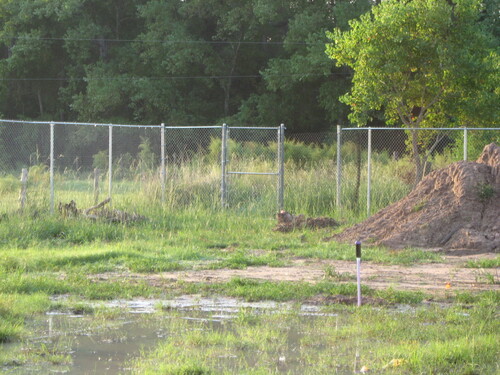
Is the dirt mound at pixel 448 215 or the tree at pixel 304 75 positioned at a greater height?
the tree at pixel 304 75

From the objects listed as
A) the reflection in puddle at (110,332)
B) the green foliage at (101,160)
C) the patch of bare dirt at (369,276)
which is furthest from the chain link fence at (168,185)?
the reflection in puddle at (110,332)


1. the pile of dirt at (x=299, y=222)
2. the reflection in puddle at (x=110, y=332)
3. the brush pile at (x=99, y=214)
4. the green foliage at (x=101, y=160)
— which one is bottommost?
the reflection in puddle at (x=110, y=332)

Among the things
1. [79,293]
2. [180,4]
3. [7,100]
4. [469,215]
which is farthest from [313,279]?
[7,100]

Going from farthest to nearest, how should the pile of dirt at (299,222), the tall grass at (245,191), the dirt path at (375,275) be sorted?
the tall grass at (245,191) → the pile of dirt at (299,222) → the dirt path at (375,275)

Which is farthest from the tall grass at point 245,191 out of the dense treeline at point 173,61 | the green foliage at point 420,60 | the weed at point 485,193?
the dense treeline at point 173,61

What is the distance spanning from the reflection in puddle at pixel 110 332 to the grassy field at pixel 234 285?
14cm

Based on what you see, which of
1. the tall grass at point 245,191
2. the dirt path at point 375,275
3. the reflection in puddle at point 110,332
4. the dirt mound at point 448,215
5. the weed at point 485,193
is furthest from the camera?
the tall grass at point 245,191

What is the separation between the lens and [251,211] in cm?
2158

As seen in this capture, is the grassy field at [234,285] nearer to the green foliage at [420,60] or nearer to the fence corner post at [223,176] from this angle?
the fence corner post at [223,176]

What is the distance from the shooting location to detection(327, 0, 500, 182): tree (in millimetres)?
21594

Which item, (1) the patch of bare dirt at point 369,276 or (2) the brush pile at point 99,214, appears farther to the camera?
(2) the brush pile at point 99,214

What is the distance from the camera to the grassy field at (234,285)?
8.10 metres

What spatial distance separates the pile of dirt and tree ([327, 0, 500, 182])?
367cm

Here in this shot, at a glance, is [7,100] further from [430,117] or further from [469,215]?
[469,215]
